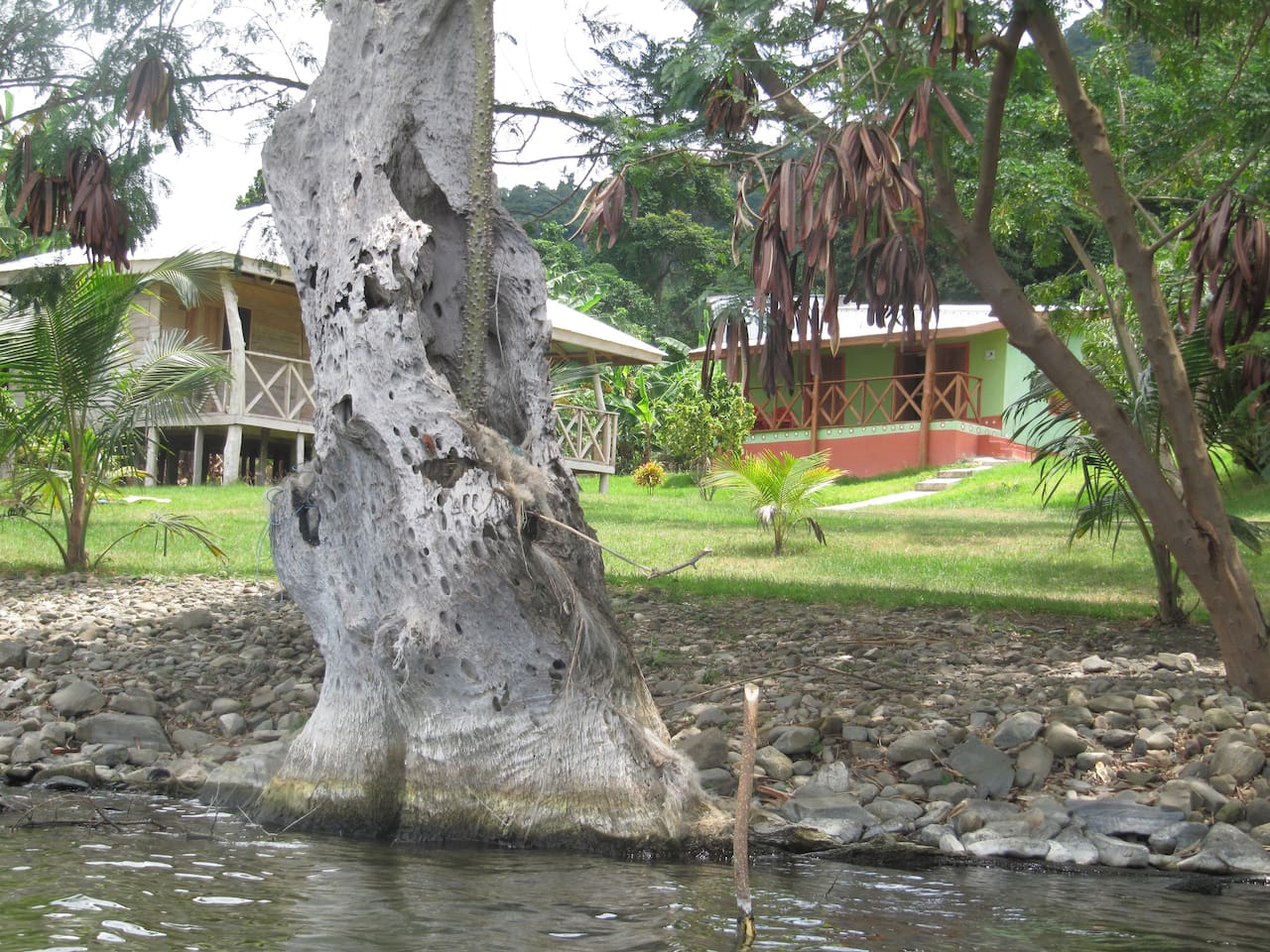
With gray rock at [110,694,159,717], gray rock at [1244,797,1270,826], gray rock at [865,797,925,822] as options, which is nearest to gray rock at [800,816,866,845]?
gray rock at [865,797,925,822]

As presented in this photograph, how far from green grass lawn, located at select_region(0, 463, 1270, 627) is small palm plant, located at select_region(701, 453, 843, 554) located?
1.18 feet

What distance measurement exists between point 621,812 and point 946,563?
8.18 m

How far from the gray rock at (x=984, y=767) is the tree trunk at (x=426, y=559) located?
4.41 ft

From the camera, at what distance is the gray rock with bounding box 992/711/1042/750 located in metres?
5.66

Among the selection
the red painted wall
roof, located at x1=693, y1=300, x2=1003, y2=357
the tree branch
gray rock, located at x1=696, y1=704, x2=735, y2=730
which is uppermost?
roof, located at x1=693, y1=300, x2=1003, y2=357

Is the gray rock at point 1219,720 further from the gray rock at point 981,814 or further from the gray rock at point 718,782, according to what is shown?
the gray rock at point 718,782

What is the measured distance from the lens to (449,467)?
460cm

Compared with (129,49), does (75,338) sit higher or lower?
lower

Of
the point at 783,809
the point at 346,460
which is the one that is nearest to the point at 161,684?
the point at 346,460

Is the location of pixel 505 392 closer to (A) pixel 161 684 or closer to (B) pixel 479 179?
(B) pixel 479 179

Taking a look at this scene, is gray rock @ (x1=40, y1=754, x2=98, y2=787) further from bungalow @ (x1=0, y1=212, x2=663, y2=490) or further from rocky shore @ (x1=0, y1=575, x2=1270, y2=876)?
bungalow @ (x1=0, y1=212, x2=663, y2=490)

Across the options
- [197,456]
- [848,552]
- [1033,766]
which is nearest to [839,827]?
[1033,766]

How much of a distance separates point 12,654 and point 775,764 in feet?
15.6

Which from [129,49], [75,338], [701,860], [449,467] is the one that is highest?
[129,49]
